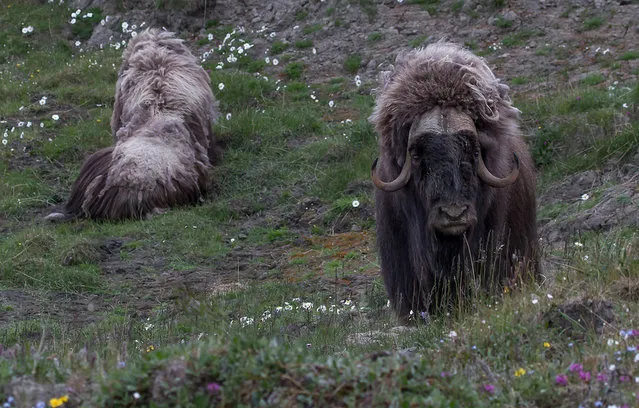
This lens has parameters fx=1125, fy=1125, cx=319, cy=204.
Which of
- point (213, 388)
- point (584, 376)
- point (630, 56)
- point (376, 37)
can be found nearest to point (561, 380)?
point (584, 376)

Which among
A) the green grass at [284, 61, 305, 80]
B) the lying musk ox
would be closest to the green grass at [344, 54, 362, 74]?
Result: the green grass at [284, 61, 305, 80]

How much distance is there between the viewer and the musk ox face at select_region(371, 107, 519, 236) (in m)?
6.90

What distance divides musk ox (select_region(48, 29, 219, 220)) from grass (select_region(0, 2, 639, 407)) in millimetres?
331

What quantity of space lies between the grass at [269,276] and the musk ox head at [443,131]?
680mm

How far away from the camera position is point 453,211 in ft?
22.5

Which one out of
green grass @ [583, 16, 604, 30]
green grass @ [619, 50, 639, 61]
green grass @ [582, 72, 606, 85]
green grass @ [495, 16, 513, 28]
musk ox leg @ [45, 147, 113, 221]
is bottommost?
musk ox leg @ [45, 147, 113, 221]

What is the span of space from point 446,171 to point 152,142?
7.01 metres

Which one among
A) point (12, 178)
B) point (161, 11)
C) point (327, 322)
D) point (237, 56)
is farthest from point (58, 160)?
point (327, 322)

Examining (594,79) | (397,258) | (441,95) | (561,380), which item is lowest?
(397,258)

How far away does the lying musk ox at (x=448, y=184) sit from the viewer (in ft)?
A: 23.0

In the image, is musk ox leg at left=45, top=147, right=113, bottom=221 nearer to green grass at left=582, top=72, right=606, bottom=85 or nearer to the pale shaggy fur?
green grass at left=582, top=72, right=606, bottom=85

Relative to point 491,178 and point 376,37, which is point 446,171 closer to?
point 491,178

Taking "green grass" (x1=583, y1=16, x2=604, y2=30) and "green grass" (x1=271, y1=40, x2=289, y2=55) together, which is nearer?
"green grass" (x1=583, y1=16, x2=604, y2=30)

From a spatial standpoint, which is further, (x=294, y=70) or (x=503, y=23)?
(x=294, y=70)
